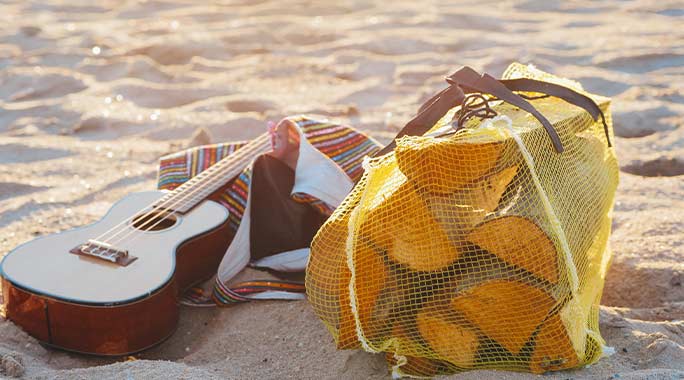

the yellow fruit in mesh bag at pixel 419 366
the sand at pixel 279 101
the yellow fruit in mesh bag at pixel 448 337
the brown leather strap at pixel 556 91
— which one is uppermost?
the brown leather strap at pixel 556 91

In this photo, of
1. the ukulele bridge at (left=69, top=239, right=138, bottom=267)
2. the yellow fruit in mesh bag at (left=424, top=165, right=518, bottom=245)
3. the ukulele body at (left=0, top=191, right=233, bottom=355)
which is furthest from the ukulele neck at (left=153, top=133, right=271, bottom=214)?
the yellow fruit in mesh bag at (left=424, top=165, right=518, bottom=245)

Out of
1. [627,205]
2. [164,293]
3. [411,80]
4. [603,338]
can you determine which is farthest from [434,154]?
[411,80]

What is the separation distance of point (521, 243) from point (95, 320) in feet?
3.75

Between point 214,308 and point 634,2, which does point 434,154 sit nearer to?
point 214,308

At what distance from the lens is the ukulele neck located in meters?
2.48

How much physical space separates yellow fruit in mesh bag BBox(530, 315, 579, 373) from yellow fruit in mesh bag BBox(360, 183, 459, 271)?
27 centimetres

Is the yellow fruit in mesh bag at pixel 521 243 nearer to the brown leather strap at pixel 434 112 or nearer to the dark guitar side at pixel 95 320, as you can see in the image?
the brown leather strap at pixel 434 112

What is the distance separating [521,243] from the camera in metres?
1.57

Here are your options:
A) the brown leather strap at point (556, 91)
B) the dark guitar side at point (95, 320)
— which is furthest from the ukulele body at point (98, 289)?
the brown leather strap at point (556, 91)

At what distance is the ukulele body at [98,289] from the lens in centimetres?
194

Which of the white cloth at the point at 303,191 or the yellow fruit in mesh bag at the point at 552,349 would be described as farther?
the white cloth at the point at 303,191

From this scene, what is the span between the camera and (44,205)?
2.98 meters

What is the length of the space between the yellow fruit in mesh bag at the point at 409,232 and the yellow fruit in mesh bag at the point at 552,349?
0.87 ft

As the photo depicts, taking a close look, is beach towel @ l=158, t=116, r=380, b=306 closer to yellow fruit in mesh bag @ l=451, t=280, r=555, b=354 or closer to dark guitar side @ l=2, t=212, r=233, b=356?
dark guitar side @ l=2, t=212, r=233, b=356
